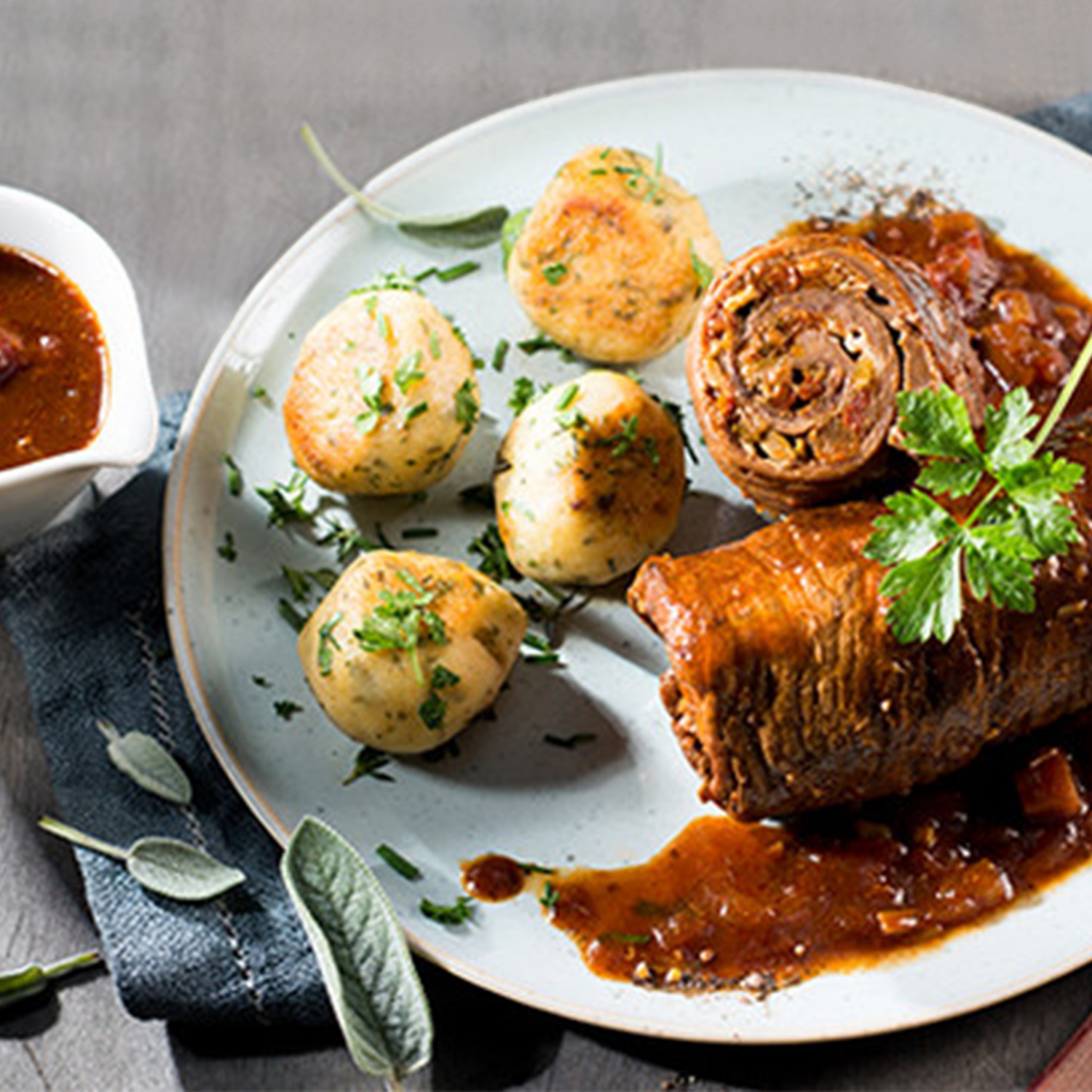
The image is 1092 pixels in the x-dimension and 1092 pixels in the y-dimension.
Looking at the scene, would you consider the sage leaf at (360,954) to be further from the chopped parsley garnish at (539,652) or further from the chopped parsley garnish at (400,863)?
the chopped parsley garnish at (539,652)

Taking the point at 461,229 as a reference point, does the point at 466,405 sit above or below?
below

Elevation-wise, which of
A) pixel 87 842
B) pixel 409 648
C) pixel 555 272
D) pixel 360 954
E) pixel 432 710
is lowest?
pixel 87 842

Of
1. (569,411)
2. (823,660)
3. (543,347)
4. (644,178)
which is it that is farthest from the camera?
(543,347)

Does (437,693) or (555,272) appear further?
(555,272)

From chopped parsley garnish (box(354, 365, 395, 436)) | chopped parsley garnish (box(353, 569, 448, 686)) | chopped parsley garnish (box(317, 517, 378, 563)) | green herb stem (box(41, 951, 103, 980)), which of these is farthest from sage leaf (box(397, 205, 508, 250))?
green herb stem (box(41, 951, 103, 980))

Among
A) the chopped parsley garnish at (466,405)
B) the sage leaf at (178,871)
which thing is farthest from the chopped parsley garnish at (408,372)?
the sage leaf at (178,871)

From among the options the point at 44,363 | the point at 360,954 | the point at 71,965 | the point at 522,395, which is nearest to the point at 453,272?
the point at 522,395

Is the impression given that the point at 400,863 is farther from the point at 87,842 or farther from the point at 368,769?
the point at 87,842
